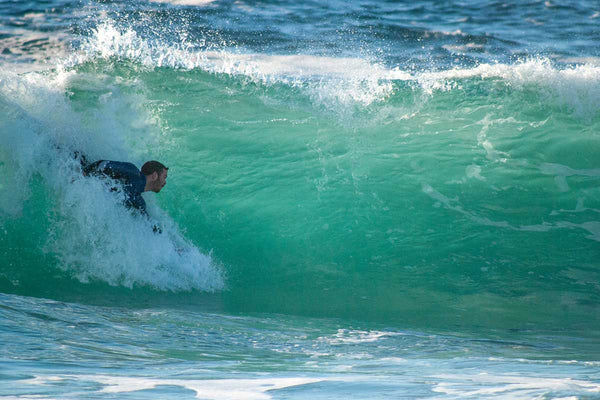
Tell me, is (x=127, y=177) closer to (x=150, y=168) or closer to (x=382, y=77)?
(x=150, y=168)

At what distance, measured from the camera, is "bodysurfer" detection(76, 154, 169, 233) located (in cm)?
573

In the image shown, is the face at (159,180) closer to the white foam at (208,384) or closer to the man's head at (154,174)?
the man's head at (154,174)

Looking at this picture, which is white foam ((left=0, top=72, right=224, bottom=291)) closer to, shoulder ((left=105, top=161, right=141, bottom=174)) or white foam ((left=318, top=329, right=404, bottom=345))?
shoulder ((left=105, top=161, right=141, bottom=174))

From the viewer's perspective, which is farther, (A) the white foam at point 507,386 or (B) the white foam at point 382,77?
(B) the white foam at point 382,77

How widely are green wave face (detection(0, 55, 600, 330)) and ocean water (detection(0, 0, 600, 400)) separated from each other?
2 cm

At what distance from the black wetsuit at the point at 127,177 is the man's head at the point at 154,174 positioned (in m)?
0.06

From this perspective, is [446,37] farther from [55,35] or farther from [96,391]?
[96,391]

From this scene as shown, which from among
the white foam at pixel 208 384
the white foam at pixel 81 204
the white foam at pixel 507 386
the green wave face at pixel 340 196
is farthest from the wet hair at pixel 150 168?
the white foam at pixel 507 386

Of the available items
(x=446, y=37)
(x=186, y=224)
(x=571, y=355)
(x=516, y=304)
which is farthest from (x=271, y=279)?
(x=446, y=37)

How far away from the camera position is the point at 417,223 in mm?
6809

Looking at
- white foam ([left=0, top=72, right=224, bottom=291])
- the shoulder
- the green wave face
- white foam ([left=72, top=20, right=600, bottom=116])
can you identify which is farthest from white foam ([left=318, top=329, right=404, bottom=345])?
white foam ([left=72, top=20, right=600, bottom=116])

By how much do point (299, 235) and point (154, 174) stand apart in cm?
170

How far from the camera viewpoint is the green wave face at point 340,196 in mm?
5723

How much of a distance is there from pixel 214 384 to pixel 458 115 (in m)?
6.59
